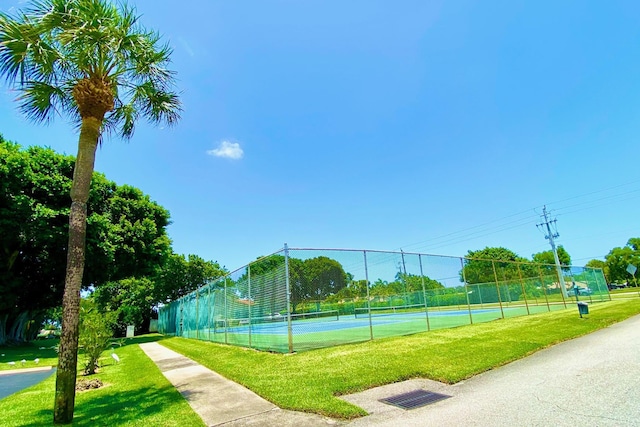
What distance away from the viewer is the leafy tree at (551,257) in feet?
204

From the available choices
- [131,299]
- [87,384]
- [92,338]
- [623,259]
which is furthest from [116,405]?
[623,259]

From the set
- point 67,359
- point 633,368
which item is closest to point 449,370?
point 633,368

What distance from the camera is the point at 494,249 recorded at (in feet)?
207

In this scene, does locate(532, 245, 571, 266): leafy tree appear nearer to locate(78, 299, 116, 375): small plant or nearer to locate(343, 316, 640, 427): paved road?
locate(343, 316, 640, 427): paved road

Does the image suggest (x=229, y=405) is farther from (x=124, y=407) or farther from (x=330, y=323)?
(x=330, y=323)

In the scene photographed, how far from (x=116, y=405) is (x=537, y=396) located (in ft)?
20.4

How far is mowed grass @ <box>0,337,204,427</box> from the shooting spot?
4293 millimetres

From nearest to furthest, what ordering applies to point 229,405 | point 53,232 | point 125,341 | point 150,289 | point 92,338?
point 229,405, point 92,338, point 53,232, point 125,341, point 150,289

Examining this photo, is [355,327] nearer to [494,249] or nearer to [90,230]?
[90,230]

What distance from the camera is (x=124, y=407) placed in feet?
16.4

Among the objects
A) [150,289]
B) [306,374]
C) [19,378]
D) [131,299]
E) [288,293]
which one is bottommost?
[19,378]

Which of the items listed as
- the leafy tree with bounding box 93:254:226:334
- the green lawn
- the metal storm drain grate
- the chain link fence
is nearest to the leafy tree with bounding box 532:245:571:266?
the chain link fence

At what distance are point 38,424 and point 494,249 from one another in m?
Result: 70.1

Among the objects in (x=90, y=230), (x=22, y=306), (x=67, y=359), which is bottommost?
(x=67, y=359)
